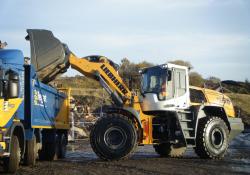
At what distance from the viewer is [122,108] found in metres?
16.0

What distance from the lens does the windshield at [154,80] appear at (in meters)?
16.7

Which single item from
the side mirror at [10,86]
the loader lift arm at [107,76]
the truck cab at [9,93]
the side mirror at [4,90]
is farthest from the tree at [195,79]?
the side mirror at [4,90]

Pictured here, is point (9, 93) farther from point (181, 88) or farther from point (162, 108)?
point (181, 88)

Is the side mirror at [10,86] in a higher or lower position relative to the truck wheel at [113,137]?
higher

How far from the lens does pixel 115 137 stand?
51.2 feet

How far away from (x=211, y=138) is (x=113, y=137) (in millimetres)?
3635

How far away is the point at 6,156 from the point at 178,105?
710 centimetres

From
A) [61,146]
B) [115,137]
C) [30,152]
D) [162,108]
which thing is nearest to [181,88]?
[162,108]

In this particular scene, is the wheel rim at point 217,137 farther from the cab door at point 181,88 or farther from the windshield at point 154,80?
the windshield at point 154,80

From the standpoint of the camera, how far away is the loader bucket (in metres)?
15.5

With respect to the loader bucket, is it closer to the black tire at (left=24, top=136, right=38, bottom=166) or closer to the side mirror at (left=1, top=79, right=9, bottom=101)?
the black tire at (left=24, top=136, right=38, bottom=166)

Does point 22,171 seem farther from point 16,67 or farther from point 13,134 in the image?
point 16,67

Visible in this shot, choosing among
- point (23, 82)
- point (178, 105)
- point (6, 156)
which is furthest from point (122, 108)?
point (6, 156)

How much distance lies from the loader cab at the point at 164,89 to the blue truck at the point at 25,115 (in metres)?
3.37
